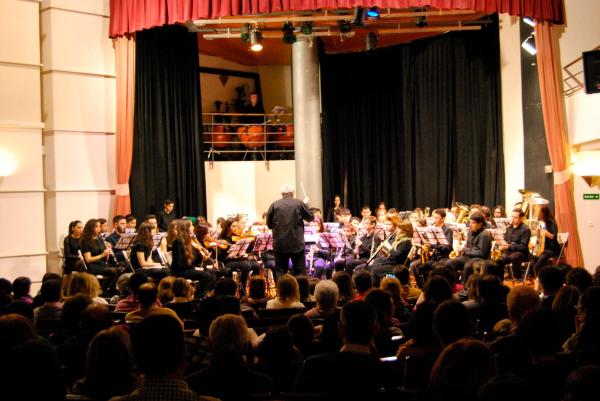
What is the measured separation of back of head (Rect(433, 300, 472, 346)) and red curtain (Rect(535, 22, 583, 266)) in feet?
25.8

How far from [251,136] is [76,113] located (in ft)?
16.4

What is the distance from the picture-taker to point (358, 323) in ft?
11.7

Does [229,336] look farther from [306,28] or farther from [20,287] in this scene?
[306,28]

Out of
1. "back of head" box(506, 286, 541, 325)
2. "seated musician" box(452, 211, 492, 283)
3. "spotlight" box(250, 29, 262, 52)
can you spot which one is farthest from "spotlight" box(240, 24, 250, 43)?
"back of head" box(506, 286, 541, 325)

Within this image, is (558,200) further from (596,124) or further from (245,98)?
(245,98)

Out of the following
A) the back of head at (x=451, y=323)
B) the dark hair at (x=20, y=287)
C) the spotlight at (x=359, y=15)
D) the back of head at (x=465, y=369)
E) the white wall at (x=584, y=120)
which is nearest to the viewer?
the back of head at (x=465, y=369)

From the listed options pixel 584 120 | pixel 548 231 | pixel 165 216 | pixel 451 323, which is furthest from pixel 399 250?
pixel 451 323

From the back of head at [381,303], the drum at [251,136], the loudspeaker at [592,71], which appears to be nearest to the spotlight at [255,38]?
the drum at [251,136]

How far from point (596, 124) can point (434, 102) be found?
4.65m

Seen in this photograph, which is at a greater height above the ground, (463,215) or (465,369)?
(463,215)

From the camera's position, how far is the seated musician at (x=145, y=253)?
9.03 metres

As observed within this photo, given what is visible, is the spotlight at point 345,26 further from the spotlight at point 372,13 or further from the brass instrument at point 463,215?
the brass instrument at point 463,215

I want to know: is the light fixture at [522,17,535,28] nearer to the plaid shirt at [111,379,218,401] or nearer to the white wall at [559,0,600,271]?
the white wall at [559,0,600,271]

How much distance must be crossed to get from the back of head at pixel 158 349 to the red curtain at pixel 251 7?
8.47 meters
